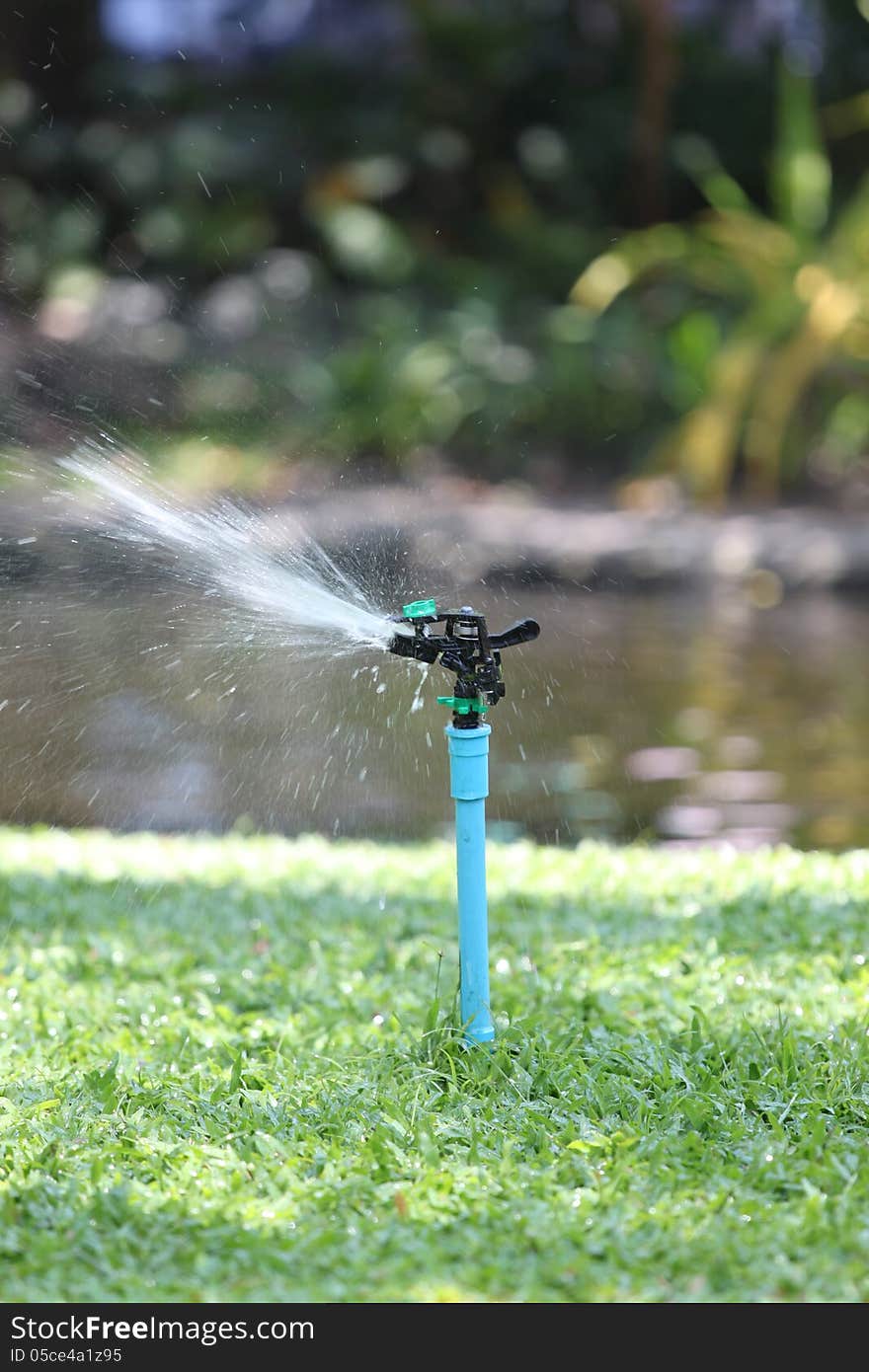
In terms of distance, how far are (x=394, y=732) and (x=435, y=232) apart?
947 cm

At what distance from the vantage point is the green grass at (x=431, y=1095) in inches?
95.3

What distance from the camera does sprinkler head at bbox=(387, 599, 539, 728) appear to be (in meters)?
2.95

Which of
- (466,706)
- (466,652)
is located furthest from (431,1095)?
(466,652)

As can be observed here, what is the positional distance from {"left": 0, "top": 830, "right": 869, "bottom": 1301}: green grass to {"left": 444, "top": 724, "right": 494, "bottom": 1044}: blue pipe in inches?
3.9

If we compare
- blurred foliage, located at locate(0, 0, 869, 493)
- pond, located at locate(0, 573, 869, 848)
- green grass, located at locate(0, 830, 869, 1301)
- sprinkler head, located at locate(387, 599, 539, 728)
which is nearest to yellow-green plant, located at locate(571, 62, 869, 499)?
blurred foliage, located at locate(0, 0, 869, 493)

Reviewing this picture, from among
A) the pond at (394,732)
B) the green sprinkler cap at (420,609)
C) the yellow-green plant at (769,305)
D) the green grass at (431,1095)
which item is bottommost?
the green grass at (431,1095)

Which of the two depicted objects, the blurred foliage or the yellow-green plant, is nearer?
the yellow-green plant

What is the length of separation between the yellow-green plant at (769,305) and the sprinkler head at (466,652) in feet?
30.7

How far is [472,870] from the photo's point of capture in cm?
301

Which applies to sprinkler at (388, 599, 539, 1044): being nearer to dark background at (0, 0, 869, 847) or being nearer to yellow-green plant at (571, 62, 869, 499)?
dark background at (0, 0, 869, 847)

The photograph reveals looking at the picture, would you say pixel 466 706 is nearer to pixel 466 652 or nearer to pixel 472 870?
pixel 466 652

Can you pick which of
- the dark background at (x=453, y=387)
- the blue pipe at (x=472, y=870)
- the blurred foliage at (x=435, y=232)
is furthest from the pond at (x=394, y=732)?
the blurred foliage at (x=435, y=232)

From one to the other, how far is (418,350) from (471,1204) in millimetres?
11294

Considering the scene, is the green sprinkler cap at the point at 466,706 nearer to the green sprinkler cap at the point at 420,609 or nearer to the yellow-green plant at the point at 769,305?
the green sprinkler cap at the point at 420,609
